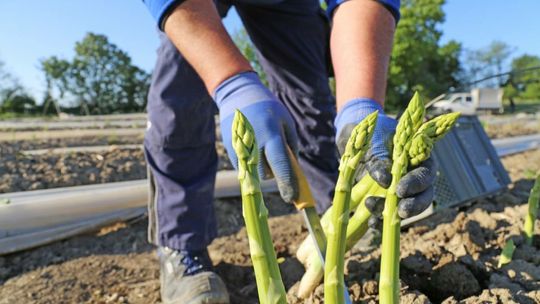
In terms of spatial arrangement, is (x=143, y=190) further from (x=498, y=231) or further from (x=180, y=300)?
(x=498, y=231)

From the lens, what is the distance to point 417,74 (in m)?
29.1

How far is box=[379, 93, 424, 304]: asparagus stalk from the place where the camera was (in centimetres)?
91

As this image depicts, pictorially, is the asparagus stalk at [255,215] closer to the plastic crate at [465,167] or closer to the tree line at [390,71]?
the plastic crate at [465,167]

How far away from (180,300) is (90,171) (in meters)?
2.17

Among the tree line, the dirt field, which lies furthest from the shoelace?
the tree line

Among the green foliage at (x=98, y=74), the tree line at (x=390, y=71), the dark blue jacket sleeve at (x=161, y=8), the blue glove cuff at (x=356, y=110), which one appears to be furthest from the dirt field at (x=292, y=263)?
the green foliage at (x=98, y=74)

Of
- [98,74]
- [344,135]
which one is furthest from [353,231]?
[98,74]

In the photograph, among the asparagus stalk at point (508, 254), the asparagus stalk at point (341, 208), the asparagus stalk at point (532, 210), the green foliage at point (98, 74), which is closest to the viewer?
the asparagus stalk at point (341, 208)

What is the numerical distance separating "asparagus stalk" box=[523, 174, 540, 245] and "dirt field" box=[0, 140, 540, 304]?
41 millimetres

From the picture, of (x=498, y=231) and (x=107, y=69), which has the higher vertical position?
(x=107, y=69)

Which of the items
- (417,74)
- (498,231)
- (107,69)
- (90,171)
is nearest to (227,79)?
(498,231)

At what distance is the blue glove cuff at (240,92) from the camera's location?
4.17 feet

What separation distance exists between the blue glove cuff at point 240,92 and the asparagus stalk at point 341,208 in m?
0.44

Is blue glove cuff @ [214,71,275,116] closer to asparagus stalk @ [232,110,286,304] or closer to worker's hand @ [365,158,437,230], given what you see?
asparagus stalk @ [232,110,286,304]
